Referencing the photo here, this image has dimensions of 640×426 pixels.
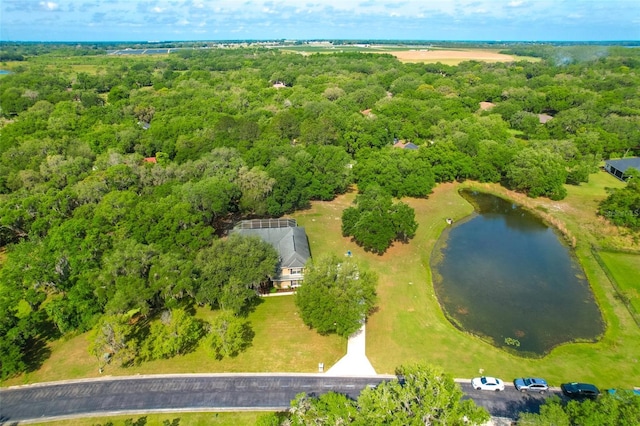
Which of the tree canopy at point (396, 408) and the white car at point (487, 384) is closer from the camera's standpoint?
→ the tree canopy at point (396, 408)

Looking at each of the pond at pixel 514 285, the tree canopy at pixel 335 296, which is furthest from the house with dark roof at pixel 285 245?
the pond at pixel 514 285

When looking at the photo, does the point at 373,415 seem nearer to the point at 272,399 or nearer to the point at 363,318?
the point at 272,399

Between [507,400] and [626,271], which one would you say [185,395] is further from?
[626,271]

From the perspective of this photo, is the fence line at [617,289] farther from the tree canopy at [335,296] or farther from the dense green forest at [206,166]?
the tree canopy at [335,296]

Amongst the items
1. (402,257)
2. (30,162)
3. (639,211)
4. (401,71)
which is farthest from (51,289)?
(401,71)

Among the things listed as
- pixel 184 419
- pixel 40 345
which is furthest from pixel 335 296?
pixel 40 345

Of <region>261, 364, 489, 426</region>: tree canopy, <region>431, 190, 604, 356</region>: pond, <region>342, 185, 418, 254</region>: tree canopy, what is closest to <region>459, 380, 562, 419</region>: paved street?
<region>431, 190, 604, 356</region>: pond
